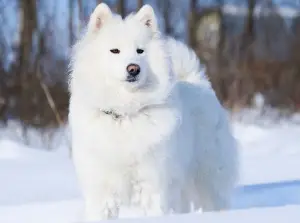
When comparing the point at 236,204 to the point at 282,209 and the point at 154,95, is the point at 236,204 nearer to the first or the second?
the point at 154,95

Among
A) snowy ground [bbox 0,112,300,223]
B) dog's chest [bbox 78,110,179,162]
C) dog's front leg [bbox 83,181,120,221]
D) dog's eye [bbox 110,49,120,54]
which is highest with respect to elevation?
dog's eye [bbox 110,49,120,54]

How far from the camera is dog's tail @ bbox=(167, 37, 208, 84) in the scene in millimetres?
5312

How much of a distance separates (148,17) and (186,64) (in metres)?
0.84

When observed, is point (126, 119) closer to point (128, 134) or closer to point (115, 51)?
point (128, 134)

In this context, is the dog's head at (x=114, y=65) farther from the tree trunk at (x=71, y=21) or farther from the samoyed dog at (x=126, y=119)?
the tree trunk at (x=71, y=21)

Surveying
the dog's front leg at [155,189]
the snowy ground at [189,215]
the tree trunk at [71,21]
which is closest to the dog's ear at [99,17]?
the dog's front leg at [155,189]

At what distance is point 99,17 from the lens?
459cm

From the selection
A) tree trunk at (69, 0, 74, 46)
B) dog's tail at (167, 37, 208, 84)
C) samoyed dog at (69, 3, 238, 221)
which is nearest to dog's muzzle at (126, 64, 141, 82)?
samoyed dog at (69, 3, 238, 221)

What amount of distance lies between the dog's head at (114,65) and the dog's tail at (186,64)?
0.70 metres

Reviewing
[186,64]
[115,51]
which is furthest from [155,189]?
[186,64]

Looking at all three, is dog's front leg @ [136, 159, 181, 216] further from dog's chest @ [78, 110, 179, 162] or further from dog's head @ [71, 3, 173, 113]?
dog's head @ [71, 3, 173, 113]

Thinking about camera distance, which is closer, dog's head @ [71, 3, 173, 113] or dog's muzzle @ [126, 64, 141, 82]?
dog's muzzle @ [126, 64, 141, 82]

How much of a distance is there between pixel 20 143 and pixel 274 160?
15.0ft

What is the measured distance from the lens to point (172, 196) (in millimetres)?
4516
